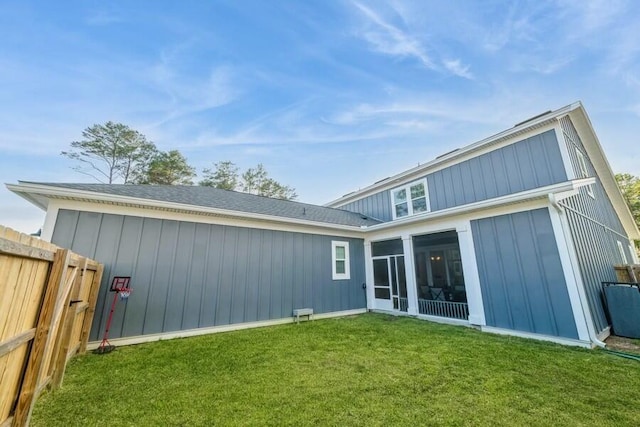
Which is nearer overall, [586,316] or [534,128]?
[586,316]

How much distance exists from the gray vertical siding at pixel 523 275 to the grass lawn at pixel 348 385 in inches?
27.3

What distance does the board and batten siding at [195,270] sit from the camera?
5.04m

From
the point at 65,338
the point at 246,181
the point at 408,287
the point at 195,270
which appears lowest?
the point at 65,338

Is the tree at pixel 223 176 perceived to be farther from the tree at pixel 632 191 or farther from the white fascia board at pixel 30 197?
the tree at pixel 632 191

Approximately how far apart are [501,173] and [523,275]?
3270 millimetres

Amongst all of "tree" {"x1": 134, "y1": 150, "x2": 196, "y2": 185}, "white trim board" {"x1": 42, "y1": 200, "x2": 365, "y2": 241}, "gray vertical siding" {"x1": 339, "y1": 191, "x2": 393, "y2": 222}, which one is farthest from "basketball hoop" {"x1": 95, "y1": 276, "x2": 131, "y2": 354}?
"tree" {"x1": 134, "y1": 150, "x2": 196, "y2": 185}

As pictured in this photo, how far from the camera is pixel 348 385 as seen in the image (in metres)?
3.14

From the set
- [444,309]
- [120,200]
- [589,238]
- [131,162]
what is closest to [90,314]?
[120,200]

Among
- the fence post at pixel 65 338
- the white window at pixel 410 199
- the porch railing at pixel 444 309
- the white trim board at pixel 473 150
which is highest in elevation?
the white trim board at pixel 473 150

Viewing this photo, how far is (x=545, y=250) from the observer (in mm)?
5363

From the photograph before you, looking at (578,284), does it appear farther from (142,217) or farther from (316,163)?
(316,163)

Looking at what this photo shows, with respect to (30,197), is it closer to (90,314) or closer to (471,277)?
(90,314)

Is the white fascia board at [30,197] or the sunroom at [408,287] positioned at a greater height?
the white fascia board at [30,197]

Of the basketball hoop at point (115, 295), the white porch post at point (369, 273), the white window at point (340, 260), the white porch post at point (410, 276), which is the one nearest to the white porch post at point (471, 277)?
the white porch post at point (410, 276)
